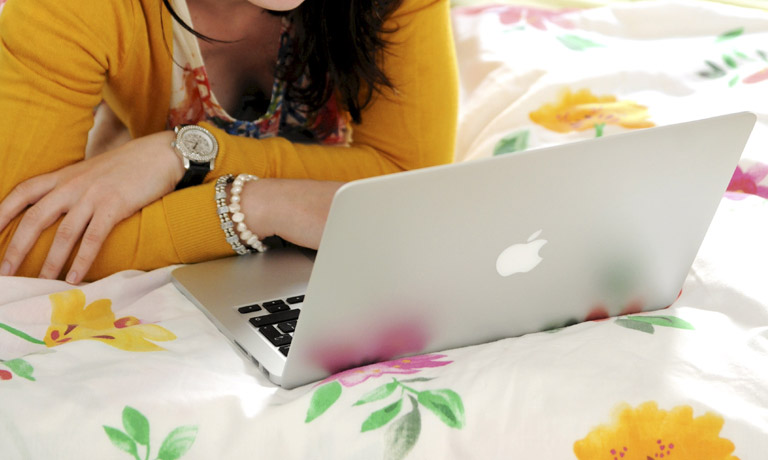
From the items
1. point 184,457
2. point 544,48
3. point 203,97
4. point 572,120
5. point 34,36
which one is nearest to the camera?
point 184,457

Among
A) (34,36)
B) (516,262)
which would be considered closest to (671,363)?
(516,262)

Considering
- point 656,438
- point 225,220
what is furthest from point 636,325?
point 225,220

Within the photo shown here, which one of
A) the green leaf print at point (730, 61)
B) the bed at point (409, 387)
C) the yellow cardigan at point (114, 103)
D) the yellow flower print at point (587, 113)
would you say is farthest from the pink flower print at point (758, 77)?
the yellow cardigan at point (114, 103)

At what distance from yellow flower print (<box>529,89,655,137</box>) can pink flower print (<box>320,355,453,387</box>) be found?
0.60 metres

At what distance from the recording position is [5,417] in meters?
0.58

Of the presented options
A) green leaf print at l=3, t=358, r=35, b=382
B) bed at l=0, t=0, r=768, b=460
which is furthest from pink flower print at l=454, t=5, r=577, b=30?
green leaf print at l=3, t=358, r=35, b=382

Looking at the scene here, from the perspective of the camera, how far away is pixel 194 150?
0.97 m

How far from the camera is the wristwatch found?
0.96 metres

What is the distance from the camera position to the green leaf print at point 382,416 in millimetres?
592

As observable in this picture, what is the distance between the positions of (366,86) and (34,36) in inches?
17.7

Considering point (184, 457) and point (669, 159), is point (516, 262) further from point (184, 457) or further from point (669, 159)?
point (184, 457)

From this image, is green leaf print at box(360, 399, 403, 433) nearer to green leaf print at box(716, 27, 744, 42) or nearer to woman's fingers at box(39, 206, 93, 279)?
woman's fingers at box(39, 206, 93, 279)

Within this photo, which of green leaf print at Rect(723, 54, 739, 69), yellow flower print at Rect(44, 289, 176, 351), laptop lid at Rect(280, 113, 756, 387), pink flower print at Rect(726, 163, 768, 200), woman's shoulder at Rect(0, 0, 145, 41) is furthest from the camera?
green leaf print at Rect(723, 54, 739, 69)

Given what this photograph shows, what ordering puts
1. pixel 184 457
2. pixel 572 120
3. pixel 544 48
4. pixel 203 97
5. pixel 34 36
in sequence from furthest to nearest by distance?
pixel 544 48
pixel 572 120
pixel 203 97
pixel 34 36
pixel 184 457
